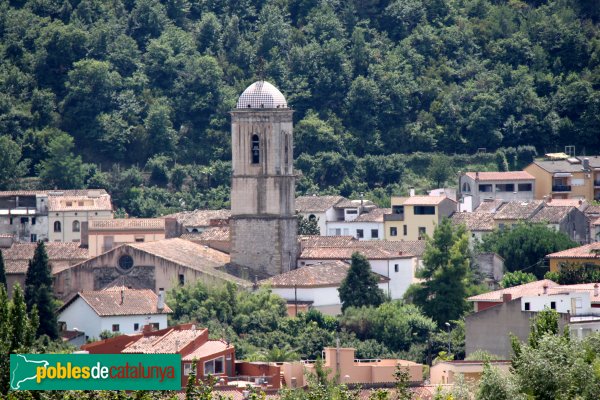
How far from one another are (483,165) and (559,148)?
6279 millimetres

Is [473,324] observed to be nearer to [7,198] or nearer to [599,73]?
[7,198]

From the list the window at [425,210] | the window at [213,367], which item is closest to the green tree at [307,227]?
the window at [425,210]

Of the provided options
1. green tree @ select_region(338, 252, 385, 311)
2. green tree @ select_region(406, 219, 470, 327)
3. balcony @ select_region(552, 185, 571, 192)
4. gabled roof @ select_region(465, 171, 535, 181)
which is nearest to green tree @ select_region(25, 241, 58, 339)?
green tree @ select_region(338, 252, 385, 311)

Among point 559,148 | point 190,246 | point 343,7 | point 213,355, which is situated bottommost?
point 213,355

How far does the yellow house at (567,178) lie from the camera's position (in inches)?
4542

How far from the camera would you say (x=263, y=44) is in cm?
13300

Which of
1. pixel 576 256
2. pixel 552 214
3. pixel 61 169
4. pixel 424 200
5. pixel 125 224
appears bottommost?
pixel 576 256

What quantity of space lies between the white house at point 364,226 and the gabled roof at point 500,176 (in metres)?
6.00

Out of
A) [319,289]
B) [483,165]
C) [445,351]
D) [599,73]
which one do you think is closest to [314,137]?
[483,165]

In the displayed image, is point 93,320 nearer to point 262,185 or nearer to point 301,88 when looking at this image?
point 262,185

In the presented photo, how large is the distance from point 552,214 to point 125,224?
1691 centimetres

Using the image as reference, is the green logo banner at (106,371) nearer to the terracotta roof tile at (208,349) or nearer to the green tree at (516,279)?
the terracotta roof tile at (208,349)

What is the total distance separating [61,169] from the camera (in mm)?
116250

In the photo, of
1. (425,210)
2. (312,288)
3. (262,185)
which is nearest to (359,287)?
(312,288)
